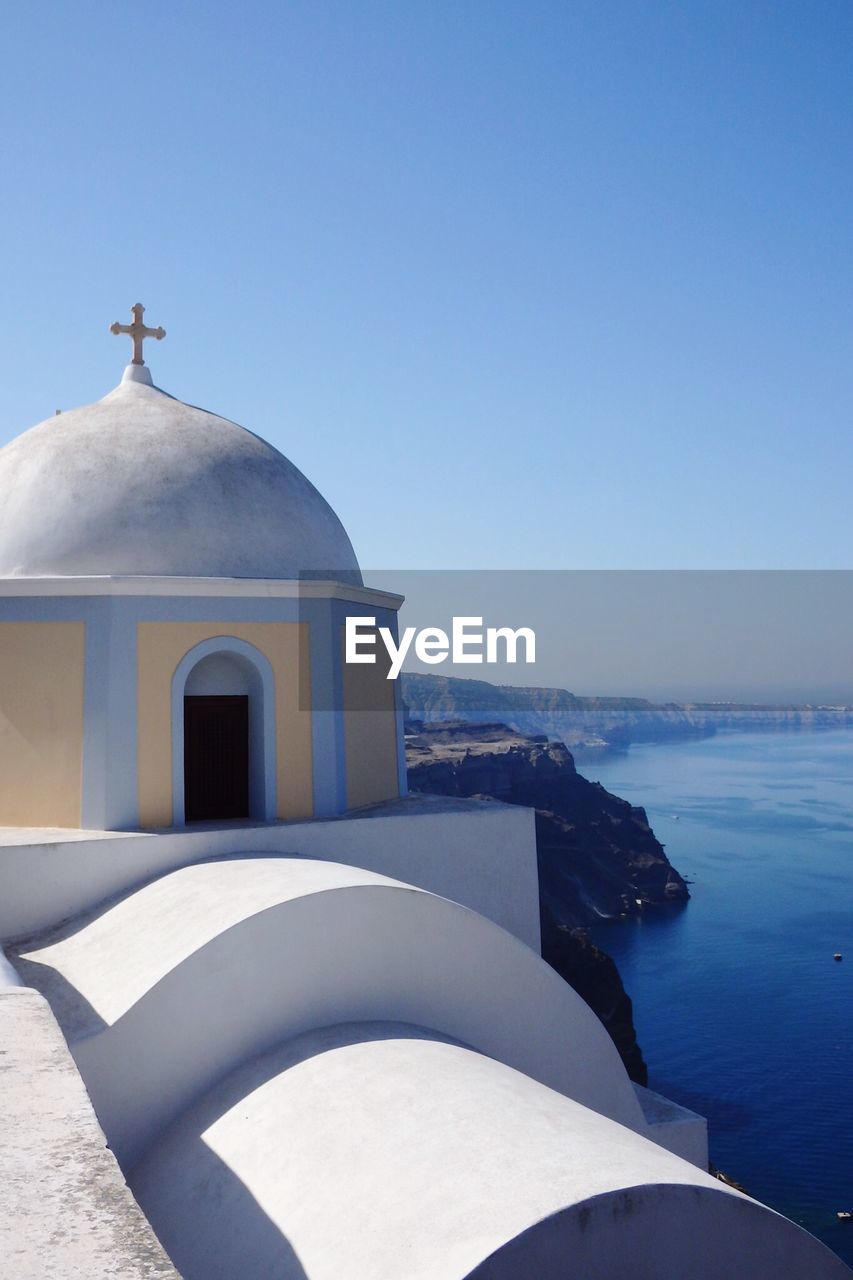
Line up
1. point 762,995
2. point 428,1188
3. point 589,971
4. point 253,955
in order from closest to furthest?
point 428,1188 < point 253,955 < point 589,971 < point 762,995

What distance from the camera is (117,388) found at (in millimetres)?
9258

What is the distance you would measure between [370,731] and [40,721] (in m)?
2.40

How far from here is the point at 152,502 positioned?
805 centimetres

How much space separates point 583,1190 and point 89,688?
520 centimetres

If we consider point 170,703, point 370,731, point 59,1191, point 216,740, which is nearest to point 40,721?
point 170,703

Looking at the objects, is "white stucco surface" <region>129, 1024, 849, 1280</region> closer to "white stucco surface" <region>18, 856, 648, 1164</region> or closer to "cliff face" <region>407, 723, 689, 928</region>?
"white stucco surface" <region>18, 856, 648, 1164</region>

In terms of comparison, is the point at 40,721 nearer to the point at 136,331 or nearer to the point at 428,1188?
the point at 136,331

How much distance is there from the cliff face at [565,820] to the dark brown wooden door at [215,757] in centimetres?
4156

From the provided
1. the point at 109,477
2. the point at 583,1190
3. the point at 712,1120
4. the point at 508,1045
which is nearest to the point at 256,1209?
the point at 583,1190

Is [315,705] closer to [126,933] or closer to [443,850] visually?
[443,850]

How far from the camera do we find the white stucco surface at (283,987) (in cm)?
516

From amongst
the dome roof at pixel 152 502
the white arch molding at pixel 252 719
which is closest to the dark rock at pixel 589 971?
the white arch molding at pixel 252 719

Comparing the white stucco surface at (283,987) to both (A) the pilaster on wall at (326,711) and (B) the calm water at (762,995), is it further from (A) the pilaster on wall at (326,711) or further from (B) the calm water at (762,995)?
(B) the calm water at (762,995)

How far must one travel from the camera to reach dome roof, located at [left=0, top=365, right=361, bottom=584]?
7.93 m
